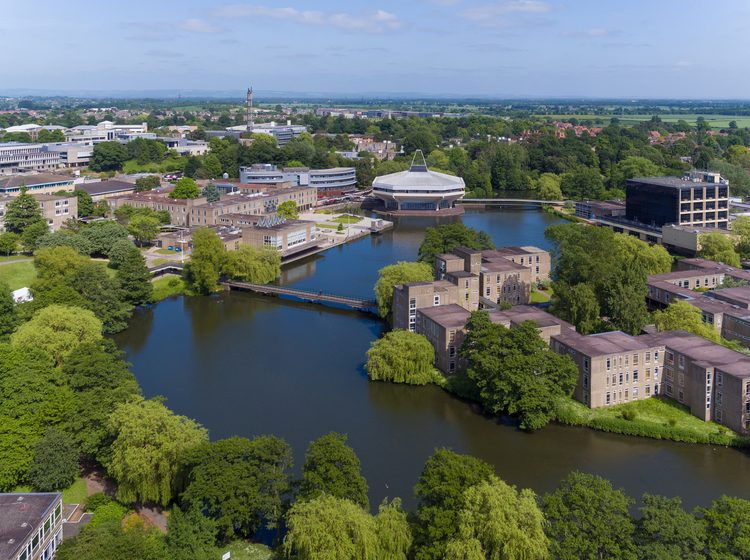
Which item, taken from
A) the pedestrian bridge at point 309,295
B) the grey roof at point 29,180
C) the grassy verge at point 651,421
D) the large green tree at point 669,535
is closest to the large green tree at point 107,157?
the grey roof at point 29,180

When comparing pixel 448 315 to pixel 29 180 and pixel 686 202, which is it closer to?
pixel 686 202

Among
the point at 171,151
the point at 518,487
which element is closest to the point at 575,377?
the point at 518,487

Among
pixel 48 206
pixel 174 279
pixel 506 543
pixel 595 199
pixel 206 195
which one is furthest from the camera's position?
pixel 595 199

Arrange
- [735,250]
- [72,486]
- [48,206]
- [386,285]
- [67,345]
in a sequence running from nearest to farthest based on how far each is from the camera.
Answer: [72,486]
[67,345]
[386,285]
[735,250]
[48,206]

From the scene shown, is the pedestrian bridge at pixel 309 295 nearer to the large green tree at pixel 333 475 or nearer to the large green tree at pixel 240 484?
the large green tree at pixel 240 484

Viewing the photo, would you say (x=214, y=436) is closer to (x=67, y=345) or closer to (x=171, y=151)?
(x=67, y=345)
